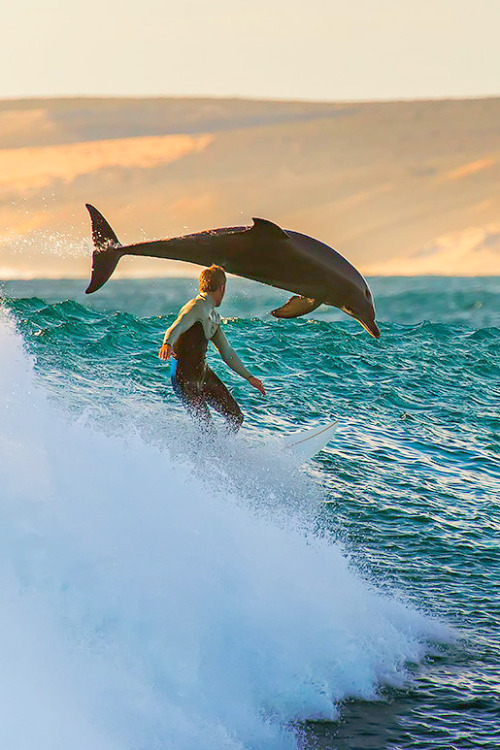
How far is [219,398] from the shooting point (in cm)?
1524

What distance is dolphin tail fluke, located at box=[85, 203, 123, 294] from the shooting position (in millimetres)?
13672

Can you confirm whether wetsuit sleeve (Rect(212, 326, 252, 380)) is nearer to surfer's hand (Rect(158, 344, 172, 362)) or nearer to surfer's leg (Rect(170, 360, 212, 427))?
surfer's leg (Rect(170, 360, 212, 427))

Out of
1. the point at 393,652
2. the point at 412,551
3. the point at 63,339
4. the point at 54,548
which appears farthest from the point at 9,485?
the point at 63,339

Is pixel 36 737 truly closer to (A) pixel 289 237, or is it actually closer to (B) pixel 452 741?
(B) pixel 452 741

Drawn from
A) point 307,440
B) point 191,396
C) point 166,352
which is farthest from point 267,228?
point 307,440

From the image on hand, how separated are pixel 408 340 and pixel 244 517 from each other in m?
24.0

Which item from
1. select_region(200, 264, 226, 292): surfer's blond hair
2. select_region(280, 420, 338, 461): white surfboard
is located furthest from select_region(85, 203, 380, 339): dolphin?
select_region(280, 420, 338, 461): white surfboard

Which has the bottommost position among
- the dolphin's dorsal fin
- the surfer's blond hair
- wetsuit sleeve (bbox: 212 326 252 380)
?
wetsuit sleeve (bbox: 212 326 252 380)

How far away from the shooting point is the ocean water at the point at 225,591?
11023 mm

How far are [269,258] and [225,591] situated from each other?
4310mm

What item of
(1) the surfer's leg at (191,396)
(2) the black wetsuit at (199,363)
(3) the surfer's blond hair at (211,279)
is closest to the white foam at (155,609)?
(1) the surfer's leg at (191,396)

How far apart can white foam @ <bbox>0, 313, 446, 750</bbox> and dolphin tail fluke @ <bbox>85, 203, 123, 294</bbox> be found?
211cm

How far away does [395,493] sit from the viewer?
20.9 metres

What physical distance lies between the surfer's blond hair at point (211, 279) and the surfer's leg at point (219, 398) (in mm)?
1426
